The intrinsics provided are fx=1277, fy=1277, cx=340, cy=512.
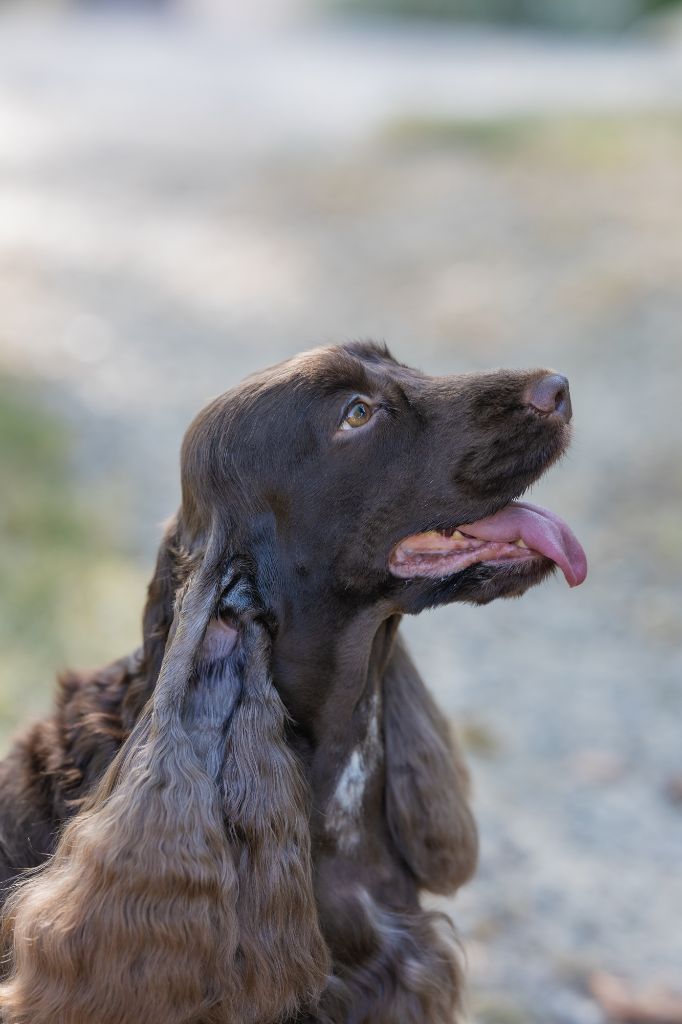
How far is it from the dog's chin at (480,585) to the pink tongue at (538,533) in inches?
1.4

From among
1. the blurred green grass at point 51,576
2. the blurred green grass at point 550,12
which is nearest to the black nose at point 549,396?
the blurred green grass at point 51,576

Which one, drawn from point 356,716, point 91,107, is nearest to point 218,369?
point 356,716

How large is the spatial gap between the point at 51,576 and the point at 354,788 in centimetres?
291

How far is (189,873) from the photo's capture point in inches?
95.3

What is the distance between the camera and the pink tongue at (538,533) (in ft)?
9.11

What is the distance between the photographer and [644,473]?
697 centimetres

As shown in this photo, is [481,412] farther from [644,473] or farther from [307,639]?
[644,473]

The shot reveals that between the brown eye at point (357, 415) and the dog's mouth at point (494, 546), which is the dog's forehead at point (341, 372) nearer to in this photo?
the brown eye at point (357, 415)

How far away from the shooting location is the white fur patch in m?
2.91

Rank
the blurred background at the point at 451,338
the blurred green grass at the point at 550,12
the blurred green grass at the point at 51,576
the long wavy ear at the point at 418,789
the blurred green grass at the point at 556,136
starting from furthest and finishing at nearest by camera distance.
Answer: the blurred green grass at the point at 550,12
the blurred green grass at the point at 556,136
the blurred green grass at the point at 51,576
the blurred background at the point at 451,338
the long wavy ear at the point at 418,789

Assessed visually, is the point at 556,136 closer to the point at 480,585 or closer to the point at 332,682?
the point at 480,585

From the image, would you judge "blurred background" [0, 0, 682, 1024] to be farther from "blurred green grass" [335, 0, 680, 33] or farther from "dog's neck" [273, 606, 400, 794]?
"blurred green grass" [335, 0, 680, 33]

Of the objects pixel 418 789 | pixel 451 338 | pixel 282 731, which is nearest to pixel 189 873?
pixel 282 731

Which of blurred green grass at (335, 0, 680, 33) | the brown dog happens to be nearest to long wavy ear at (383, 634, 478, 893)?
the brown dog
